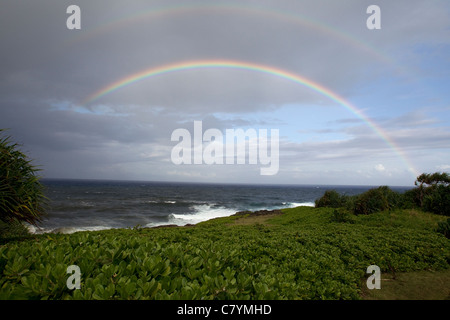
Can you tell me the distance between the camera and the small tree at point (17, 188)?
7.38 meters

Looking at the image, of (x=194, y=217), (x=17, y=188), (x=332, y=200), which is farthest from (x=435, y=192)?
(x=194, y=217)

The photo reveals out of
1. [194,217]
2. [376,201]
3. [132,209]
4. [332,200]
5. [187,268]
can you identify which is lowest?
[194,217]

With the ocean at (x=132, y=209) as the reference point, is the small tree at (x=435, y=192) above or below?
above

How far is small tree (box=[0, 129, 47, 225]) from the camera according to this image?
738 centimetres

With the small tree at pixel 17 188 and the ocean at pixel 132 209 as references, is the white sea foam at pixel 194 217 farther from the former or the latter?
the small tree at pixel 17 188

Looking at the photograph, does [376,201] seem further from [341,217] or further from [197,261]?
[197,261]

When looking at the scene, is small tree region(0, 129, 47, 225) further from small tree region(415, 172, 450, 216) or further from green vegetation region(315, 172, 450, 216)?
small tree region(415, 172, 450, 216)

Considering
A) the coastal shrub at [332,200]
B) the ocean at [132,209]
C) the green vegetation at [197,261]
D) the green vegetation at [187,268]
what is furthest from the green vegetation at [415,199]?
the ocean at [132,209]

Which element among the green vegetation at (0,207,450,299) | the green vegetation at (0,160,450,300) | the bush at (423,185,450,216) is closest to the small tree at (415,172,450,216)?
the bush at (423,185,450,216)

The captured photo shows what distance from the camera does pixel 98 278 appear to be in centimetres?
258

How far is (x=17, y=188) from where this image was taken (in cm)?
770
